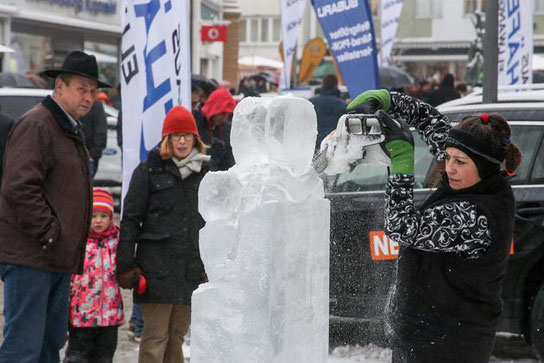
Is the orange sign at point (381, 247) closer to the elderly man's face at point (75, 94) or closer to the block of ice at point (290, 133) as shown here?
the elderly man's face at point (75, 94)

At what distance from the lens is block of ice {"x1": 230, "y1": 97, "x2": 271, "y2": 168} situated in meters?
3.20

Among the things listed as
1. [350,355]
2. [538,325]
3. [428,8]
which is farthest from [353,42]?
[428,8]

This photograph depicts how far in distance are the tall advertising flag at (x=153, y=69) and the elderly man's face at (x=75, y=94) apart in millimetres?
1384

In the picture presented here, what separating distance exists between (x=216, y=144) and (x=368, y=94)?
17.9ft

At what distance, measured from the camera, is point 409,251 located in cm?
389

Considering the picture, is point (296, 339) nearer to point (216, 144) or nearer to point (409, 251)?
point (409, 251)

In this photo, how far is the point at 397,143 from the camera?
3.65m

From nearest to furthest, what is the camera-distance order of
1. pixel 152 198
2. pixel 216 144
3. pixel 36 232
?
pixel 36 232 → pixel 152 198 → pixel 216 144

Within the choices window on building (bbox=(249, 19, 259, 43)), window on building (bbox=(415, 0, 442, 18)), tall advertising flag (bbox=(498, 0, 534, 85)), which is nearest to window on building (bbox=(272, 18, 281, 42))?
window on building (bbox=(249, 19, 259, 43))

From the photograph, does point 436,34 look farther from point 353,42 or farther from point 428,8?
point 353,42

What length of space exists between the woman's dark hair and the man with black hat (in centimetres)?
203

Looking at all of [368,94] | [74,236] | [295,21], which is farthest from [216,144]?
[295,21]

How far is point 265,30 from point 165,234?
201 feet

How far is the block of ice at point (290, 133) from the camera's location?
3.16 metres
